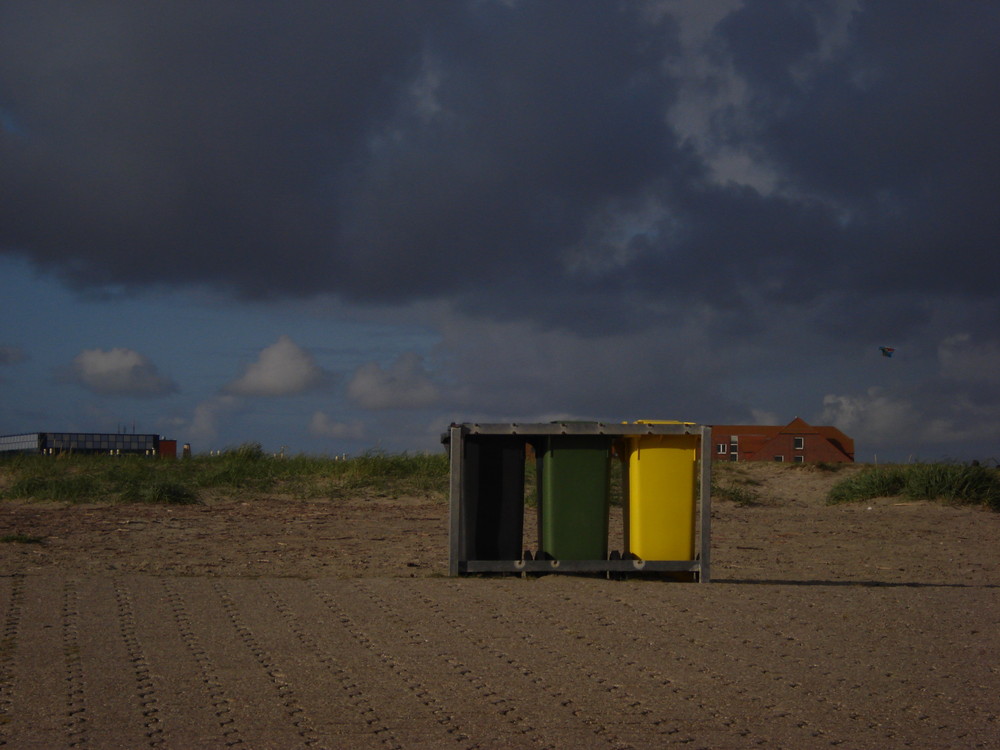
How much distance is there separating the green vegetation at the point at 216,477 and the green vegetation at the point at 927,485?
8359 mm

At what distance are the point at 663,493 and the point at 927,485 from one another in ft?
41.3

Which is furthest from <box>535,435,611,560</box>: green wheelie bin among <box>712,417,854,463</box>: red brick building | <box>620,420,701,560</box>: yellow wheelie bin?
<box>712,417,854,463</box>: red brick building

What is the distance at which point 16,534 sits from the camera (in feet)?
42.2

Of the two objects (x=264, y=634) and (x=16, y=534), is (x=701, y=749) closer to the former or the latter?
(x=264, y=634)

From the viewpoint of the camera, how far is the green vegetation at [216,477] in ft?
59.6

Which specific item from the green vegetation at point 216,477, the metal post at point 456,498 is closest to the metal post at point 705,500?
the metal post at point 456,498

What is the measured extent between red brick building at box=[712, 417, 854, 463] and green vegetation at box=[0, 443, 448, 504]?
2587cm

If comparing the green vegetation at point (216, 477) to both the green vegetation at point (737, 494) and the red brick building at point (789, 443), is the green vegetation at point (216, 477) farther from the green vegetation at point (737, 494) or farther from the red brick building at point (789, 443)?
the red brick building at point (789, 443)

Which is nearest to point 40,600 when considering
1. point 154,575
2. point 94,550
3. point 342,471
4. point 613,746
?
point 154,575

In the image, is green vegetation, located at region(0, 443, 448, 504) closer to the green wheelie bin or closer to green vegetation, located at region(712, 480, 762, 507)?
green vegetation, located at region(712, 480, 762, 507)

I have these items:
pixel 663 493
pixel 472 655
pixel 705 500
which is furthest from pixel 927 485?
pixel 472 655

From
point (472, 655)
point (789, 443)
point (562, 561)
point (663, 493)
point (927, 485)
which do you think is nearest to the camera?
point (472, 655)

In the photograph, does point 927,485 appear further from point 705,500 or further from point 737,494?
point 705,500

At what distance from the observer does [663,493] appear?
9.63 metres
